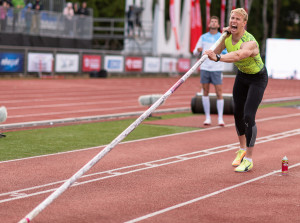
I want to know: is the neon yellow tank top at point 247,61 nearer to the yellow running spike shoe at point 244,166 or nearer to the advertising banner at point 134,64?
the yellow running spike shoe at point 244,166

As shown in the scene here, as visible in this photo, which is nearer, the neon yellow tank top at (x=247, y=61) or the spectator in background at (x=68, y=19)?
the neon yellow tank top at (x=247, y=61)

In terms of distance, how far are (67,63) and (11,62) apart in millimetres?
3676

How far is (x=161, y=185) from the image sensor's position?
7.68 meters

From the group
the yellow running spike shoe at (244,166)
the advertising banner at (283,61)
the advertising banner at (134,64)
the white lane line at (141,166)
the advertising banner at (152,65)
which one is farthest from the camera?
the advertising banner at (152,65)

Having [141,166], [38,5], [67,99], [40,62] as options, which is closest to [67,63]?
[40,62]

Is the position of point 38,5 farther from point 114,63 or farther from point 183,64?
point 183,64

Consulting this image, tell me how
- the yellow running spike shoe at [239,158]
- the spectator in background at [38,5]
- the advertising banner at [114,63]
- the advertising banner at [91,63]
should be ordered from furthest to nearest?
the advertising banner at [114,63] < the advertising banner at [91,63] < the spectator in background at [38,5] < the yellow running spike shoe at [239,158]

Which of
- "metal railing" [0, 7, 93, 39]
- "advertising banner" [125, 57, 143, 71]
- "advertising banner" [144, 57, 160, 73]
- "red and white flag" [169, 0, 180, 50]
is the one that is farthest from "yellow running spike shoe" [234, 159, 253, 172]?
"red and white flag" [169, 0, 180, 50]

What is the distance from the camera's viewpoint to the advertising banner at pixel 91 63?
32656 mm

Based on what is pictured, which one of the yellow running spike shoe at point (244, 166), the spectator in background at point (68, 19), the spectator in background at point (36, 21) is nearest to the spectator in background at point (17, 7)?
the spectator in background at point (36, 21)

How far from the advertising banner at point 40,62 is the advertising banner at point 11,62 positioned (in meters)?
0.46

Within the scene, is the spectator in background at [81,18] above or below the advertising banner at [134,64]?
above

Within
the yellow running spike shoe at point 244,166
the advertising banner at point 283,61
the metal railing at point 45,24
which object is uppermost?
the metal railing at point 45,24

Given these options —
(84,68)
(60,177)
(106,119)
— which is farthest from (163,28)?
(60,177)
